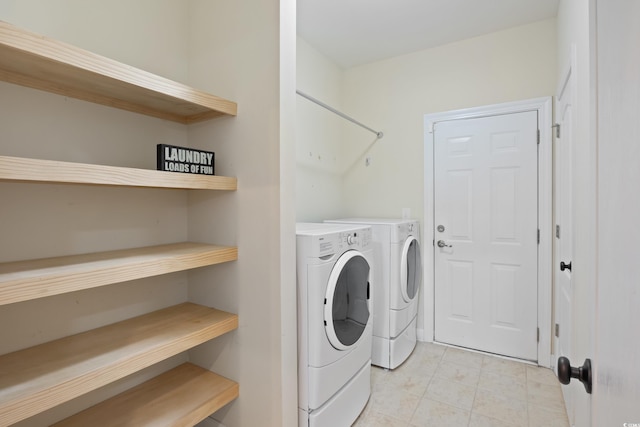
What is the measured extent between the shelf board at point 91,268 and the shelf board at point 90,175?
0.28 meters

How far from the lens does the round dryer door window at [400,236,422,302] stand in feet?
7.88

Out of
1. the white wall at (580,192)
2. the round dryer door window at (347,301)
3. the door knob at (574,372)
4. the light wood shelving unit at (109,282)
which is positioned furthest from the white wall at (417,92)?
the door knob at (574,372)

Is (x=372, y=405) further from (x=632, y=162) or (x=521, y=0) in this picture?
(x=521, y=0)

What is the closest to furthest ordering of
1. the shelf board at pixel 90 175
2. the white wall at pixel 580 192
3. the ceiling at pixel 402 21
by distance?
the shelf board at pixel 90 175, the white wall at pixel 580 192, the ceiling at pixel 402 21

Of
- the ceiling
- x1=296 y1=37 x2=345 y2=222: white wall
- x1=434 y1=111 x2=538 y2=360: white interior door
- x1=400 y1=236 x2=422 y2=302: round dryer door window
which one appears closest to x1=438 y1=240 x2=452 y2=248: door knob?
x1=434 y1=111 x2=538 y2=360: white interior door

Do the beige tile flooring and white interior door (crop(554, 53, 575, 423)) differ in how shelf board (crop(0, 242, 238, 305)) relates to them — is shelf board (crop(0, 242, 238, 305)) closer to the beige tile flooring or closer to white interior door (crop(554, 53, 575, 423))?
the beige tile flooring

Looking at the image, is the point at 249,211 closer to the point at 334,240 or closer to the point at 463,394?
the point at 334,240

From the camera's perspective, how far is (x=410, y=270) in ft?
8.48

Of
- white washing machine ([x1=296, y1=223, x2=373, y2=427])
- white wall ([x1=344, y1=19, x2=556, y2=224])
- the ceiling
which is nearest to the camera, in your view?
white washing machine ([x1=296, y1=223, x2=373, y2=427])

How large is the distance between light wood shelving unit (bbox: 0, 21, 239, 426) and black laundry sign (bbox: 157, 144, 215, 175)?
8 cm

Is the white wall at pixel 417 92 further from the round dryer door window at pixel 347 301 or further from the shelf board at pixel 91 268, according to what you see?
the shelf board at pixel 91 268

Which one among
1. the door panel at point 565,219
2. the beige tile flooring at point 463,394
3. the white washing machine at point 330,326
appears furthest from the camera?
the beige tile flooring at point 463,394

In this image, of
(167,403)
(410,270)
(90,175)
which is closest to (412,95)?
(410,270)

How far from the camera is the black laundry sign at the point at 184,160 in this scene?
125 centimetres
